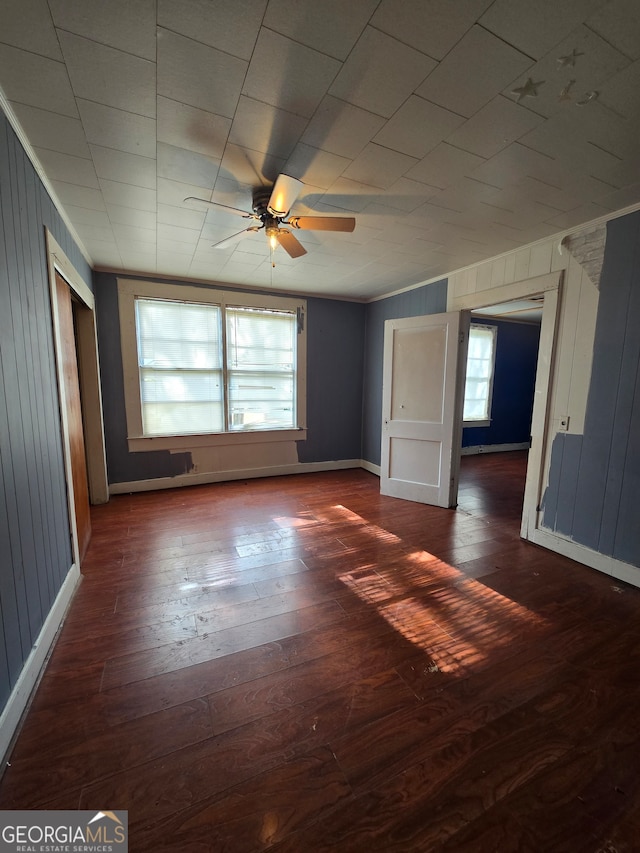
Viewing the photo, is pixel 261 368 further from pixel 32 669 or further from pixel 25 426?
pixel 32 669

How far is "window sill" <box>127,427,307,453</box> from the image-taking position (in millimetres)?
4070

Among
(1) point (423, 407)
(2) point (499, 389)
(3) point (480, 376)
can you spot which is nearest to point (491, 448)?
(2) point (499, 389)

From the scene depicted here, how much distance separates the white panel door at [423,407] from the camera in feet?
11.5

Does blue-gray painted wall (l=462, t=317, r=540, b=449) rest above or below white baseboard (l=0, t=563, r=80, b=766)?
above

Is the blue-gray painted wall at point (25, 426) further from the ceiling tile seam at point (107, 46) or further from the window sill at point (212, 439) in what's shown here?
the window sill at point (212, 439)

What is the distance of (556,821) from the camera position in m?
1.07

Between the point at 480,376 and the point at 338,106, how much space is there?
5442 millimetres

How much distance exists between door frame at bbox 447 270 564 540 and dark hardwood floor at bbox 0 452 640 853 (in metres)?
0.39

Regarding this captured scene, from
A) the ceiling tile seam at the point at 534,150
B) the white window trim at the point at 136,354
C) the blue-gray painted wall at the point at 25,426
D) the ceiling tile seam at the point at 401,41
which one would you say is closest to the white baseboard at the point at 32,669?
the blue-gray painted wall at the point at 25,426

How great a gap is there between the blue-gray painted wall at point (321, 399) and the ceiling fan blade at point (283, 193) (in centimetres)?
271

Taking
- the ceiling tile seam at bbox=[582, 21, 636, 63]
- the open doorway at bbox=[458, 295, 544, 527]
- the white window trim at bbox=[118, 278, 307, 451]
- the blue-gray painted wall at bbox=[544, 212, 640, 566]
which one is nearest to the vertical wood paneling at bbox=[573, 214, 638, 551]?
the blue-gray painted wall at bbox=[544, 212, 640, 566]

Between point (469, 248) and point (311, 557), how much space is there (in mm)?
2918

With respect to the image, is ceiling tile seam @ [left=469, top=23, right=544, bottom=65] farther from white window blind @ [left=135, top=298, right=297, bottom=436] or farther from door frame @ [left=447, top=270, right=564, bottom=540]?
white window blind @ [left=135, top=298, right=297, bottom=436]

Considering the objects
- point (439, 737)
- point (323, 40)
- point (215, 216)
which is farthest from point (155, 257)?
point (439, 737)
